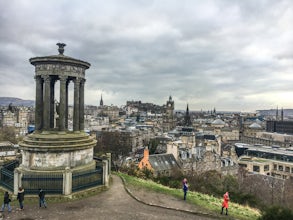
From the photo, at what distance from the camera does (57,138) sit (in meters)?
16.7

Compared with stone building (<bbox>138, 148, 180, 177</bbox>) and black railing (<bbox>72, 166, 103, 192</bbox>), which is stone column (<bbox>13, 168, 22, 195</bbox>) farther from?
stone building (<bbox>138, 148, 180, 177</bbox>)

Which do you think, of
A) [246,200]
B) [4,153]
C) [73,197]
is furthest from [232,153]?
[73,197]

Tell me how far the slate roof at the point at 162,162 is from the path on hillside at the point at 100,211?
29.1 m

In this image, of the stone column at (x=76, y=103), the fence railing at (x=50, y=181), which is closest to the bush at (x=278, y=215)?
the fence railing at (x=50, y=181)

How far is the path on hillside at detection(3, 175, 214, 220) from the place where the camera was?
1265 cm

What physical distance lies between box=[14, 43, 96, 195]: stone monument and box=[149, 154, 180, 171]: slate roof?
26703 mm

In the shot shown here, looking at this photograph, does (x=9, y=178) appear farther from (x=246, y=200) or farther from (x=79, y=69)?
(x=246, y=200)

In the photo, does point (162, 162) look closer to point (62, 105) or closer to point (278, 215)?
point (62, 105)

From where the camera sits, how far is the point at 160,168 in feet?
145

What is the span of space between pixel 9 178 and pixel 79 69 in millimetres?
8171

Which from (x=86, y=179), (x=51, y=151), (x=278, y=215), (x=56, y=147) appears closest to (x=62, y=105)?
(x=56, y=147)

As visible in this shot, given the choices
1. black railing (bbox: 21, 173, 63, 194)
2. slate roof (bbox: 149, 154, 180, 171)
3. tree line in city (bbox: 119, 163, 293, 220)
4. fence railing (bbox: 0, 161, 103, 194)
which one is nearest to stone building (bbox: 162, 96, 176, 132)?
slate roof (bbox: 149, 154, 180, 171)

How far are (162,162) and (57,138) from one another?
31030mm

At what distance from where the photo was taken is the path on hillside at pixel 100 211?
12648 mm
